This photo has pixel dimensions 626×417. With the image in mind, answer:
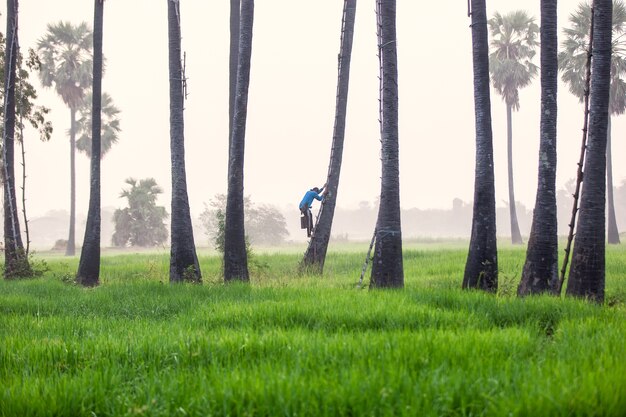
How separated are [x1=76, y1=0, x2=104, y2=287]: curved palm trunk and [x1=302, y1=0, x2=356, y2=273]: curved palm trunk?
6008mm

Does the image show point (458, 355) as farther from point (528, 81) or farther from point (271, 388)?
point (528, 81)

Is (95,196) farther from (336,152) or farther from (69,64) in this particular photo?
(69,64)

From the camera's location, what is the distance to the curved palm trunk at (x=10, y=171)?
16.9m

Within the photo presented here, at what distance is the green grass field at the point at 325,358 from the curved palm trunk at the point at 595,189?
912mm

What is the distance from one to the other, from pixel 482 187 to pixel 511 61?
32.9 m

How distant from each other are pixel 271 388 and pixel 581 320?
14.8ft

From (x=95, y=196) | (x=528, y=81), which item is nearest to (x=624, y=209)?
(x=528, y=81)

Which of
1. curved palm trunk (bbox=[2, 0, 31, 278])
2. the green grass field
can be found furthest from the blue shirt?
curved palm trunk (bbox=[2, 0, 31, 278])

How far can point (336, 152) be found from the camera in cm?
1797

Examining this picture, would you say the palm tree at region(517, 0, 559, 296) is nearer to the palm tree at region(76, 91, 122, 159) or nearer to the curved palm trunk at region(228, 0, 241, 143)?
the curved palm trunk at region(228, 0, 241, 143)

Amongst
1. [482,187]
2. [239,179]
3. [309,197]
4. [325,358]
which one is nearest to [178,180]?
[239,179]

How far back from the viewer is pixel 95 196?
16.3 meters

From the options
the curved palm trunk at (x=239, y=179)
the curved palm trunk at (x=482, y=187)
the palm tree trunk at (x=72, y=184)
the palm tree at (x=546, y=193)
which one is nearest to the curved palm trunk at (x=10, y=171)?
the curved palm trunk at (x=239, y=179)

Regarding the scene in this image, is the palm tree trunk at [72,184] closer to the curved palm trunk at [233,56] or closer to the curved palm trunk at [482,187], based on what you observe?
the curved palm trunk at [233,56]
